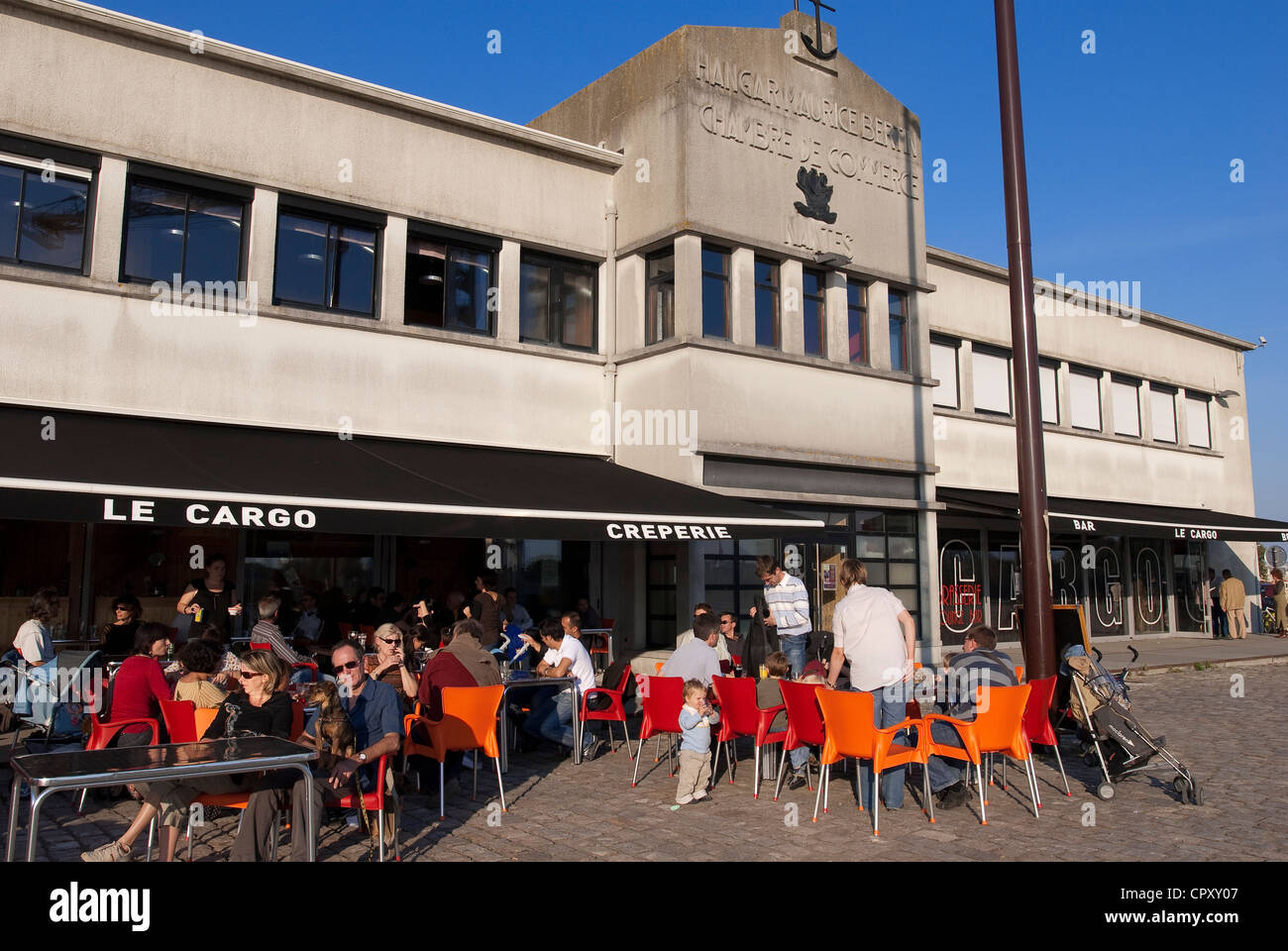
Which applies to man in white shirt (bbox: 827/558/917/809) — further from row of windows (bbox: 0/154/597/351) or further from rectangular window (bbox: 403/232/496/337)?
Result: row of windows (bbox: 0/154/597/351)

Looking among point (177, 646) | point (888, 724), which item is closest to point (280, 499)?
point (177, 646)

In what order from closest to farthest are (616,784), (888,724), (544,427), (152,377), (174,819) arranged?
(174,819) → (888,724) → (616,784) → (152,377) → (544,427)

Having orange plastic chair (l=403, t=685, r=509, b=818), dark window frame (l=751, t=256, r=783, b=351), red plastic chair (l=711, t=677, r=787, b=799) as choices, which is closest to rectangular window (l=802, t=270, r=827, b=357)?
dark window frame (l=751, t=256, r=783, b=351)

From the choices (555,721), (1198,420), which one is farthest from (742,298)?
(1198,420)

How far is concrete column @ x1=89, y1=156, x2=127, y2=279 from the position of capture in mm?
10602

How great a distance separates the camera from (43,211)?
34.2 feet

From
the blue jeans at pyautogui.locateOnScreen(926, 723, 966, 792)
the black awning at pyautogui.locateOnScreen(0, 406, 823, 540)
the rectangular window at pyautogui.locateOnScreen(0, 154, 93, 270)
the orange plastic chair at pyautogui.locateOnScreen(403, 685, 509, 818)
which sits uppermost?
the rectangular window at pyautogui.locateOnScreen(0, 154, 93, 270)

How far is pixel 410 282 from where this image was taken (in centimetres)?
1278

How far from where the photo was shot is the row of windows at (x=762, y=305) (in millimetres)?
13555

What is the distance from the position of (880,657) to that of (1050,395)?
1605 centimetres

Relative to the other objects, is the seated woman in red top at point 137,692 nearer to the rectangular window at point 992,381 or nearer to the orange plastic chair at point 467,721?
the orange plastic chair at point 467,721

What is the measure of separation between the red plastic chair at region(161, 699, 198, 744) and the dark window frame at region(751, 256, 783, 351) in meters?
9.29
